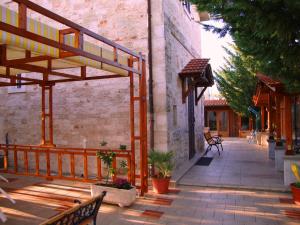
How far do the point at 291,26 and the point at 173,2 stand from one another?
243 inches

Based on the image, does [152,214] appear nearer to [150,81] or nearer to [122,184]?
[122,184]

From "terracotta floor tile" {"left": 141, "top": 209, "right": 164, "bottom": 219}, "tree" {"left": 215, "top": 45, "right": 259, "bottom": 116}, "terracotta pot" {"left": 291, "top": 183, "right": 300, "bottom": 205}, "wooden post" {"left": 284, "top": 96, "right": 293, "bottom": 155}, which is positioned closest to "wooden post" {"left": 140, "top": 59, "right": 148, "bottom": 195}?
"terracotta floor tile" {"left": 141, "top": 209, "right": 164, "bottom": 219}

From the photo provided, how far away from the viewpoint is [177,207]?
5.45m

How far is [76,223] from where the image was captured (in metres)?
3.19

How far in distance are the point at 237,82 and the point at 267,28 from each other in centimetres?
1616

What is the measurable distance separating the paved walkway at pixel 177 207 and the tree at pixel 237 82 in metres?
13.2

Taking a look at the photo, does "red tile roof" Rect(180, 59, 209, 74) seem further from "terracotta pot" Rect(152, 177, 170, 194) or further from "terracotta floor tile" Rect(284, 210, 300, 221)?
"terracotta floor tile" Rect(284, 210, 300, 221)

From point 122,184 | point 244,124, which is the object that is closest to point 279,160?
point 122,184

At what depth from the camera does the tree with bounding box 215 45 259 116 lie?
59.9 feet

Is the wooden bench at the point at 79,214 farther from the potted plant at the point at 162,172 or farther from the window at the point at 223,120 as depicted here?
the window at the point at 223,120

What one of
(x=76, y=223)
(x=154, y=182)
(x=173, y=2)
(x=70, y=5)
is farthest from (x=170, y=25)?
(x=76, y=223)

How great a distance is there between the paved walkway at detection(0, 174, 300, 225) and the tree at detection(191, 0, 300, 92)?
7.86 feet

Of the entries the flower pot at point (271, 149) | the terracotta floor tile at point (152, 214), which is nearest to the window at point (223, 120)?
the flower pot at point (271, 149)

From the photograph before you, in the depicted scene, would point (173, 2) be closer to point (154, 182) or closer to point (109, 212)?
point (154, 182)
